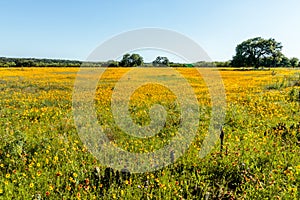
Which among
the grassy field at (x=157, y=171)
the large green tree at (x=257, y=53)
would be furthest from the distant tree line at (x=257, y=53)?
the grassy field at (x=157, y=171)

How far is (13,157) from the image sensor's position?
4.52 metres

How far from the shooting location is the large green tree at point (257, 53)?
68.7 metres

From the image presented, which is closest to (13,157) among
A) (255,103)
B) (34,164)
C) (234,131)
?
(34,164)

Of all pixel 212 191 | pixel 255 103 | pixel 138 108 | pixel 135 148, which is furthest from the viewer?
pixel 255 103

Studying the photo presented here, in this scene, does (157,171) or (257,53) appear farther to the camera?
(257,53)

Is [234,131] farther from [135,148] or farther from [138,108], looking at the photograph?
[138,108]

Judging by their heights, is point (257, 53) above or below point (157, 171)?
above

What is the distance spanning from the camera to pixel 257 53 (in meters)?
69.8

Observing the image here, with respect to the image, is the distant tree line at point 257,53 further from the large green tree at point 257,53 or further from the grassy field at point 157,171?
the grassy field at point 157,171

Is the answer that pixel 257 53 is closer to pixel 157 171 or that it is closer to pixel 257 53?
pixel 257 53

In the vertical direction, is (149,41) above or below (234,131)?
above

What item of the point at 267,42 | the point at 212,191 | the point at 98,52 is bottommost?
the point at 212,191

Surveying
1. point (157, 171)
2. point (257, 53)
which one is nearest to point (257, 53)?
point (257, 53)

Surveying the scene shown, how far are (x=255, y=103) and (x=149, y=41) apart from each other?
5826 mm
